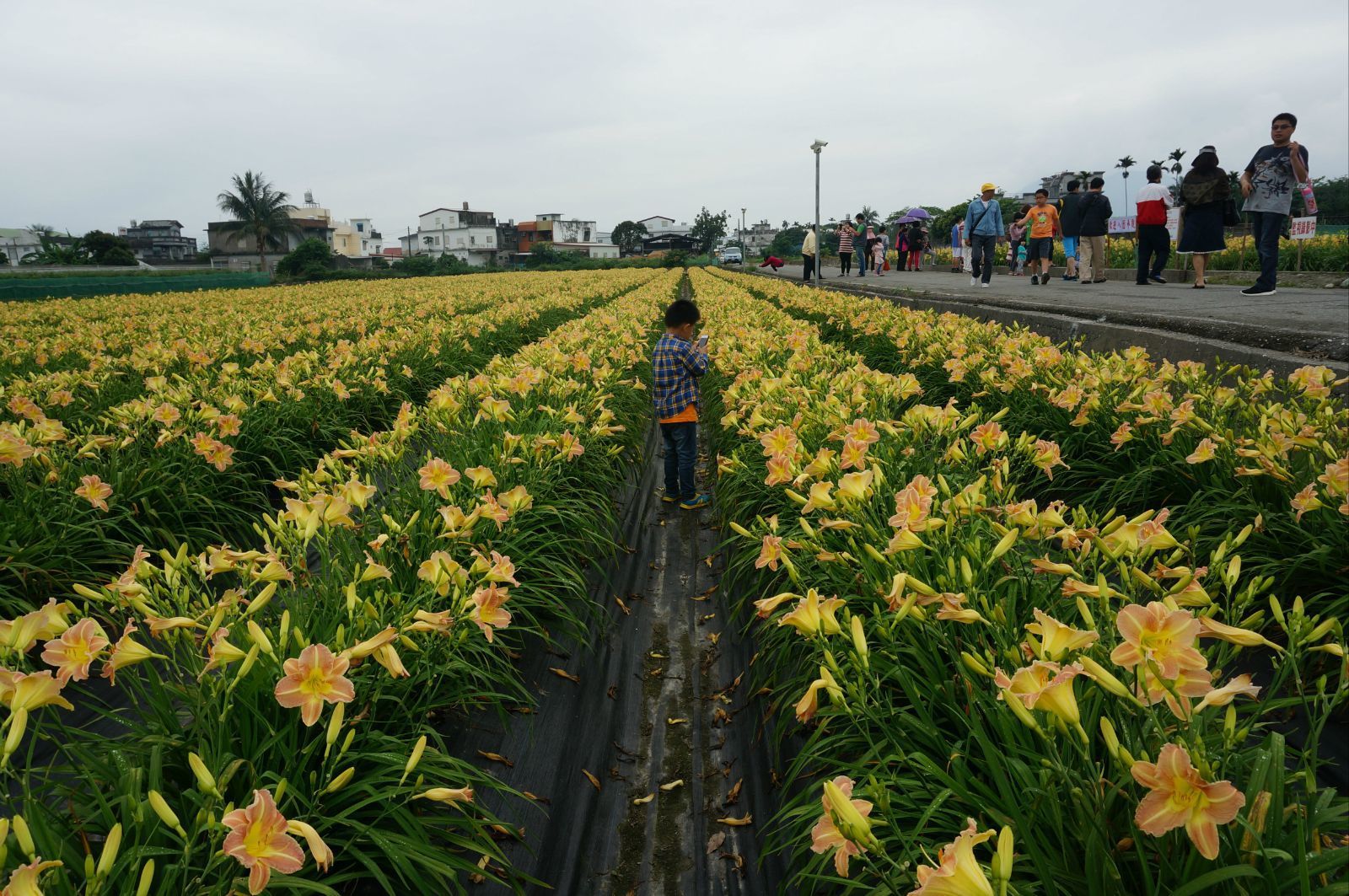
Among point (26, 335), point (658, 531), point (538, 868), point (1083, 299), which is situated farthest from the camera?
point (26, 335)

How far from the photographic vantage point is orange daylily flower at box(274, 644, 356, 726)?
1529 millimetres

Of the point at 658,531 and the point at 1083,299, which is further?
the point at 1083,299

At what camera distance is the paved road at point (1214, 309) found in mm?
4789

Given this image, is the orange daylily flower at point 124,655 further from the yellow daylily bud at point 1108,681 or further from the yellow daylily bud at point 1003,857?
the yellow daylily bud at point 1108,681

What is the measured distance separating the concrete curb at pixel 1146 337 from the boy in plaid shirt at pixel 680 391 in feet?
10.1

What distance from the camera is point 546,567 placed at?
10.4ft

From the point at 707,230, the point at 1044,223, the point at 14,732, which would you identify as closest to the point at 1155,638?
the point at 14,732

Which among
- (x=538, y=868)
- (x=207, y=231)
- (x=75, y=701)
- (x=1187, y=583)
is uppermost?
(x=207, y=231)

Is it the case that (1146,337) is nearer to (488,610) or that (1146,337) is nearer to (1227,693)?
(1227,693)

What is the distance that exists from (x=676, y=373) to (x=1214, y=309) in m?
5.79

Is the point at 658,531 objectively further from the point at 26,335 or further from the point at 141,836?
the point at 26,335

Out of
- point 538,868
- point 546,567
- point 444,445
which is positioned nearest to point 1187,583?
point 538,868

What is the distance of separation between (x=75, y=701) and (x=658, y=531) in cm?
296

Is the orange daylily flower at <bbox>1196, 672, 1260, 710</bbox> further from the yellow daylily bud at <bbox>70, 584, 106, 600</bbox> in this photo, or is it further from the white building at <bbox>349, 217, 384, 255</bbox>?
the white building at <bbox>349, 217, 384, 255</bbox>
